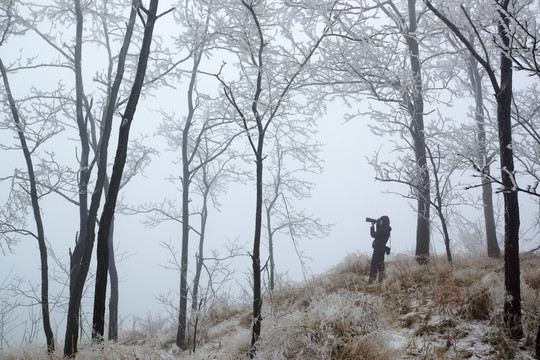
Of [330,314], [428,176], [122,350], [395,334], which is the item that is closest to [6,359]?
[122,350]

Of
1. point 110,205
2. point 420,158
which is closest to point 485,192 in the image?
point 420,158

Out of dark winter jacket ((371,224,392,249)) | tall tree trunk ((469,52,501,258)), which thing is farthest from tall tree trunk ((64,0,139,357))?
tall tree trunk ((469,52,501,258))

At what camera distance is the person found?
6.48 metres

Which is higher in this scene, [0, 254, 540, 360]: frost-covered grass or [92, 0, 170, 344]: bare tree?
[92, 0, 170, 344]: bare tree

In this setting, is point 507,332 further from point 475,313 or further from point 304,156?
point 304,156

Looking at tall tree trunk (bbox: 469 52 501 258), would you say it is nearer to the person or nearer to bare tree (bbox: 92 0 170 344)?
the person

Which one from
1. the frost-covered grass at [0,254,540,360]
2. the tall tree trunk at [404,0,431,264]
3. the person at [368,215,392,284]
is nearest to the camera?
the frost-covered grass at [0,254,540,360]

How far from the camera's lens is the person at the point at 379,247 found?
21.3 feet

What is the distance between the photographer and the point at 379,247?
6.69 m

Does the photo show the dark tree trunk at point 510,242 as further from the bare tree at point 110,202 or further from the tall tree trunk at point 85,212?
the tall tree trunk at point 85,212

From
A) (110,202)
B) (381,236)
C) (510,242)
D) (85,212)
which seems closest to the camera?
(510,242)

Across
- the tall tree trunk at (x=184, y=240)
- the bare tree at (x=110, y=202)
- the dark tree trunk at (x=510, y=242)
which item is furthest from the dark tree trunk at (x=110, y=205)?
the dark tree trunk at (x=510, y=242)

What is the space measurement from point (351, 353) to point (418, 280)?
10.1ft

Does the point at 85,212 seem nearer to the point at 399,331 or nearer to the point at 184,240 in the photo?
the point at 184,240
